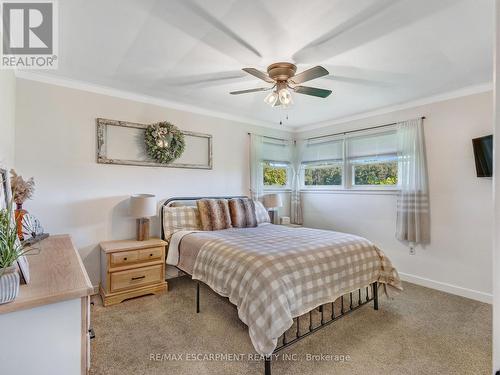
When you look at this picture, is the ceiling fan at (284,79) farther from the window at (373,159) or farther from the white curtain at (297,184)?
the white curtain at (297,184)

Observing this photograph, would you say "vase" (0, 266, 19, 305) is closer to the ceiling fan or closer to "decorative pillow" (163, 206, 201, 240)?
the ceiling fan

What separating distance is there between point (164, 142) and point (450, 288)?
167 inches

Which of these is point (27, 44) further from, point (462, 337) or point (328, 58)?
point (462, 337)

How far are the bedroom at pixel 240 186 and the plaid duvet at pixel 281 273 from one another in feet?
0.07

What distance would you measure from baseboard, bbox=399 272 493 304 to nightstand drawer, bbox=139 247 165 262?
11.3 ft

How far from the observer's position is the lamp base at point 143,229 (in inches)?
126

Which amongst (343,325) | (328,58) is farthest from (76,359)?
(328,58)

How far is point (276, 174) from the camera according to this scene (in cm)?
502

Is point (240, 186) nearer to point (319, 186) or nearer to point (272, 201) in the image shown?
point (272, 201)

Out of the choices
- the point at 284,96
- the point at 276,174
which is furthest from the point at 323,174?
the point at 284,96

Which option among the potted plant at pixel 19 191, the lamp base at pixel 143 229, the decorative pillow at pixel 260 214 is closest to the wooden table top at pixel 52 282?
the potted plant at pixel 19 191

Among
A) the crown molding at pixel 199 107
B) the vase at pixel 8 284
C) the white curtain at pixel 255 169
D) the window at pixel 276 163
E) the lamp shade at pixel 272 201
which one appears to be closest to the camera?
the vase at pixel 8 284

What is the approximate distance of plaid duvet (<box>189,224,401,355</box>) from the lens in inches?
67.9

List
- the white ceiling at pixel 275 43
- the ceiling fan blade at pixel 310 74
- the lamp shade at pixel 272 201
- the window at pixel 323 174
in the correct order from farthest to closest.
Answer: the window at pixel 323 174 → the lamp shade at pixel 272 201 → the ceiling fan blade at pixel 310 74 → the white ceiling at pixel 275 43
